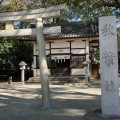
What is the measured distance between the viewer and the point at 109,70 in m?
7.51

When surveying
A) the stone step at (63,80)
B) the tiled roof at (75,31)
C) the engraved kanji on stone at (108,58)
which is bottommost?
the stone step at (63,80)

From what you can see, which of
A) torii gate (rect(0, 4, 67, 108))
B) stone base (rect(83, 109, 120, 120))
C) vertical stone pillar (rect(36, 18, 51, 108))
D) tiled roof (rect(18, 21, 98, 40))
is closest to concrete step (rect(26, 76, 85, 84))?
tiled roof (rect(18, 21, 98, 40))

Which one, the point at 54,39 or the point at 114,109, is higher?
the point at 54,39

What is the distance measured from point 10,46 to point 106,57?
19160mm

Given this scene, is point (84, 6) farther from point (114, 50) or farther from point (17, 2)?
point (17, 2)

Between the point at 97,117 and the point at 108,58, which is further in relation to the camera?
the point at 108,58

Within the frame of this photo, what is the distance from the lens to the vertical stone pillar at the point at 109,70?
24.5 ft

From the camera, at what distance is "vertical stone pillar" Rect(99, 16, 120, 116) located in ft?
24.5

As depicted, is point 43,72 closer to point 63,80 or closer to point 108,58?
point 108,58

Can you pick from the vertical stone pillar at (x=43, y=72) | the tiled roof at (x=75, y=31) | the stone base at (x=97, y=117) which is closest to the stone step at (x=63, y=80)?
the tiled roof at (x=75, y=31)

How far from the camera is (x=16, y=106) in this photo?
32.6 feet

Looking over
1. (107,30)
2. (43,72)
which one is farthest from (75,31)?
(107,30)

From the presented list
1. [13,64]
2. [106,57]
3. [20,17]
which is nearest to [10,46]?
[13,64]

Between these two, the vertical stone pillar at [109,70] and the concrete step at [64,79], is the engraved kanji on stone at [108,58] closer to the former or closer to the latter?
the vertical stone pillar at [109,70]
